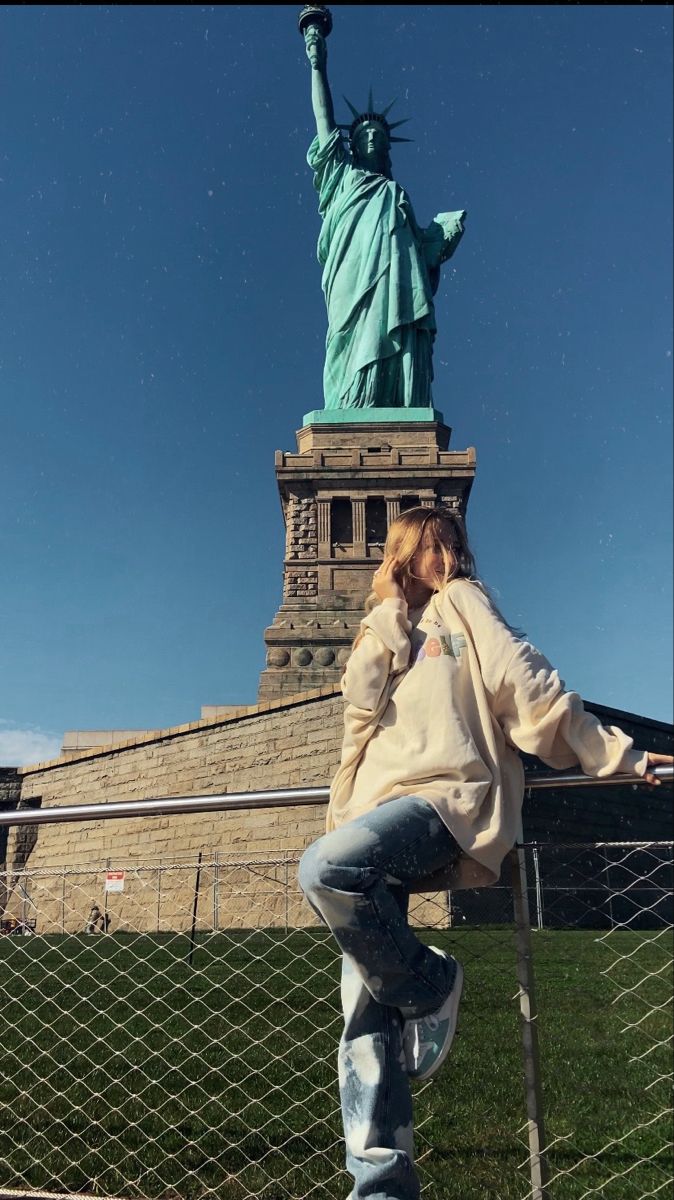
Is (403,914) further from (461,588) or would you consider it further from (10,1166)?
(10,1166)

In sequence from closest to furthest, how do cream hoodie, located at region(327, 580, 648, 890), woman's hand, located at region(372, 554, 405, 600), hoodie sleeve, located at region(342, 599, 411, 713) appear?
cream hoodie, located at region(327, 580, 648, 890) → hoodie sleeve, located at region(342, 599, 411, 713) → woman's hand, located at region(372, 554, 405, 600)

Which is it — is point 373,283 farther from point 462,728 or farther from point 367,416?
point 462,728

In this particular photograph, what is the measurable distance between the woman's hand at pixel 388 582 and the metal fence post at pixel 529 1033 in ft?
2.31

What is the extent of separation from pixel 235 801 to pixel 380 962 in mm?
897

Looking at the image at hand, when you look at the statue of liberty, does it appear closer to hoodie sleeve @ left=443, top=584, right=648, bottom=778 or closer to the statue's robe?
the statue's robe

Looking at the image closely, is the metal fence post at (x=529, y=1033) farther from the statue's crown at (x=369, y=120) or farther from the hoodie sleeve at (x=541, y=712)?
the statue's crown at (x=369, y=120)

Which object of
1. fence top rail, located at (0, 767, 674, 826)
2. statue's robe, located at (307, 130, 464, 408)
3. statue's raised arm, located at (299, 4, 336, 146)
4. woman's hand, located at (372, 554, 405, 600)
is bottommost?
Answer: fence top rail, located at (0, 767, 674, 826)

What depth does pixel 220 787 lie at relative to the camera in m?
16.4

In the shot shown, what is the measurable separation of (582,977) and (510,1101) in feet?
10.5

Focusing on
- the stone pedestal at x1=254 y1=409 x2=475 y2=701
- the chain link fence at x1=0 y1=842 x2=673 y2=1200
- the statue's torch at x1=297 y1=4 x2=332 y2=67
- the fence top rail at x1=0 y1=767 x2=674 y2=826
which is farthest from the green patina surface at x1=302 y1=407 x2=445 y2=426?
the fence top rail at x1=0 y1=767 x2=674 y2=826

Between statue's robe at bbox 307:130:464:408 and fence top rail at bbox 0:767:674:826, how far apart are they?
23019 mm

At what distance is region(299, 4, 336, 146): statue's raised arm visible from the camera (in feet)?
90.0

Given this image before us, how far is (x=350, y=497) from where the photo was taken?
23672 mm

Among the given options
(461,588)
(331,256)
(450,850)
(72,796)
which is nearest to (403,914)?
(450,850)
